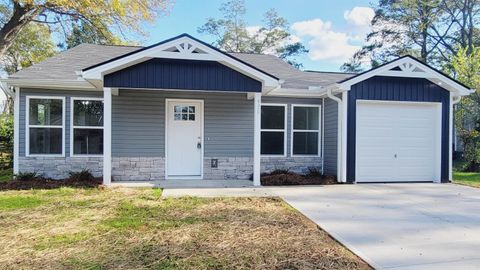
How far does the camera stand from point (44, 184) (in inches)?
325

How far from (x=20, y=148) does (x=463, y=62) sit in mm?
14791

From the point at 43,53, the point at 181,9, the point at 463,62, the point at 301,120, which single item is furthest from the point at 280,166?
the point at 43,53

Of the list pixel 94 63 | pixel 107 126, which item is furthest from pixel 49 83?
pixel 107 126

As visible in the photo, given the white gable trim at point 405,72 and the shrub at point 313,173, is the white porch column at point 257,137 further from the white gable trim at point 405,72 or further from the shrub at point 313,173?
the white gable trim at point 405,72

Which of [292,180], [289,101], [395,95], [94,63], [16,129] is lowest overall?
[292,180]

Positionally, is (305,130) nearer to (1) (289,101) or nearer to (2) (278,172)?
(1) (289,101)

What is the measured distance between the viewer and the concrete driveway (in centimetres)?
374

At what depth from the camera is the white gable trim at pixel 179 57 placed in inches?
304

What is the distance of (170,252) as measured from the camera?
385cm

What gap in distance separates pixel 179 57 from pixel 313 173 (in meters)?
5.06

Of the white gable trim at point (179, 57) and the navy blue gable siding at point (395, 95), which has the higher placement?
the white gable trim at point (179, 57)

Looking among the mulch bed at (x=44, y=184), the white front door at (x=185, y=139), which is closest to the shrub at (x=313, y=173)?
the white front door at (x=185, y=139)

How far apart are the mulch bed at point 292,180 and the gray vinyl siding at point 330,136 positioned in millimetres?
451

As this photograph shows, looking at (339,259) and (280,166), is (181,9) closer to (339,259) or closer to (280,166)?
(280,166)
